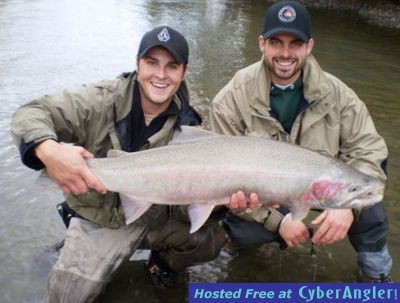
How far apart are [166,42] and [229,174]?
3.28ft

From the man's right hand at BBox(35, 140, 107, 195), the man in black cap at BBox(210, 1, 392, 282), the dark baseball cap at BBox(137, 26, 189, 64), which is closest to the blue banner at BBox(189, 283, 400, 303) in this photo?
the man in black cap at BBox(210, 1, 392, 282)

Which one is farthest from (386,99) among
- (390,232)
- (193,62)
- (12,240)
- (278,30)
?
(12,240)

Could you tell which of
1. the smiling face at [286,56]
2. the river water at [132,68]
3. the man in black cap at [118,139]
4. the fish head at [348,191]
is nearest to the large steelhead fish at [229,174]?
the fish head at [348,191]

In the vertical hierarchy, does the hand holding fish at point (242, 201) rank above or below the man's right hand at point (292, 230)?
above

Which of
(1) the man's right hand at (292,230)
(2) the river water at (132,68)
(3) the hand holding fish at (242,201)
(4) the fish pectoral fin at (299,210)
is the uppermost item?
(3) the hand holding fish at (242,201)

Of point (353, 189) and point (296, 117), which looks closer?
point (353, 189)

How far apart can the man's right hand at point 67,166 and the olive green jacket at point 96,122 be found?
0.80ft

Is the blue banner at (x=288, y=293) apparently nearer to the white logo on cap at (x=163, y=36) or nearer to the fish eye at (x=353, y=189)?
the fish eye at (x=353, y=189)

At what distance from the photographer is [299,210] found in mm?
3281

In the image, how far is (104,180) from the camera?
10.1 feet

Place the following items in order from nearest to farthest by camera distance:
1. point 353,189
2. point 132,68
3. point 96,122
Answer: point 353,189 < point 96,122 < point 132,68

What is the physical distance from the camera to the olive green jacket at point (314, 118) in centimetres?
374

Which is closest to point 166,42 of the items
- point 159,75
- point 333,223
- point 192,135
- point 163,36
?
point 163,36

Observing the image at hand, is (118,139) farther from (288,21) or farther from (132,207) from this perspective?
(288,21)
